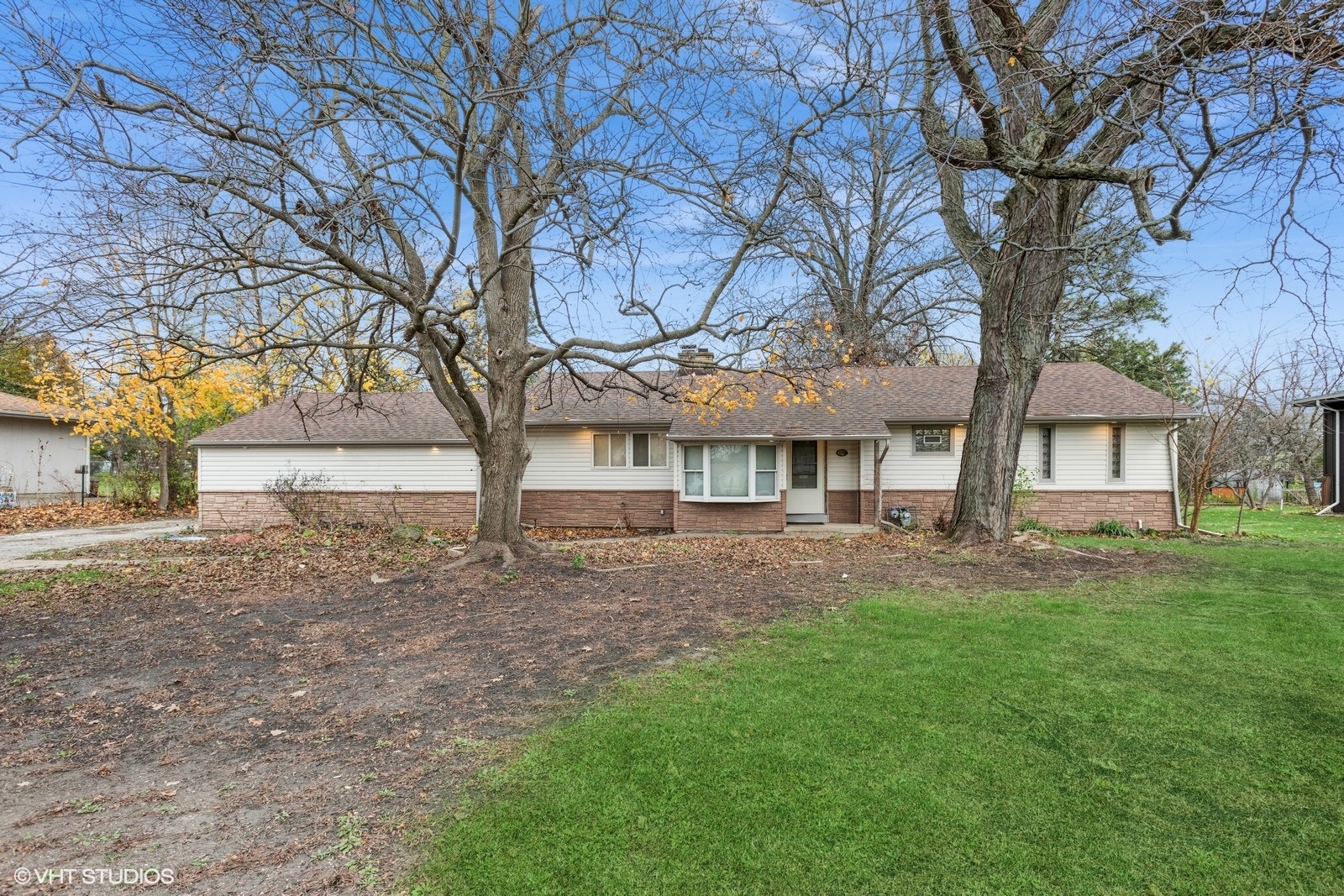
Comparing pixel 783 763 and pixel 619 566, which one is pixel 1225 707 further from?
pixel 619 566

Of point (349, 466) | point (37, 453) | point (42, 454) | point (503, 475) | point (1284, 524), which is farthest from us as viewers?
point (42, 454)

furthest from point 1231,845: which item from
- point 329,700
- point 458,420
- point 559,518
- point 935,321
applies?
point 559,518

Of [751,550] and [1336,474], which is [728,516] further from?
[1336,474]

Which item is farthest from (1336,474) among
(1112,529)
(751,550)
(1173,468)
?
(751,550)

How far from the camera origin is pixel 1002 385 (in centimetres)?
1172

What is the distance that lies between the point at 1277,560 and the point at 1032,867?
36.2ft

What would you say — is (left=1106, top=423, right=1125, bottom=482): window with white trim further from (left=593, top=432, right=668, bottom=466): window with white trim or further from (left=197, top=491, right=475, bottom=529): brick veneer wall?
(left=197, top=491, right=475, bottom=529): brick veneer wall

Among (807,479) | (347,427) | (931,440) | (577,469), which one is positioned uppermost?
(347,427)

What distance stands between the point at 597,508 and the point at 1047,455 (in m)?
10.8

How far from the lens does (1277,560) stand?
10383mm

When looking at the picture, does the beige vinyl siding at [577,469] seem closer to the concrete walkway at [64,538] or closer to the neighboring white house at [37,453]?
the concrete walkway at [64,538]

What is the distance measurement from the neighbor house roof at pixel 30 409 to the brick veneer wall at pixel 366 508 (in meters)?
4.97

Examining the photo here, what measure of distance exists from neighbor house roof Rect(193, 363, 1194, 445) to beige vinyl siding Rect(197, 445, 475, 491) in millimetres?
336

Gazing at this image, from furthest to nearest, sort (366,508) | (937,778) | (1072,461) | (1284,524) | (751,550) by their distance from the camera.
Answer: (1284,524) < (366,508) < (1072,461) < (751,550) < (937,778)
